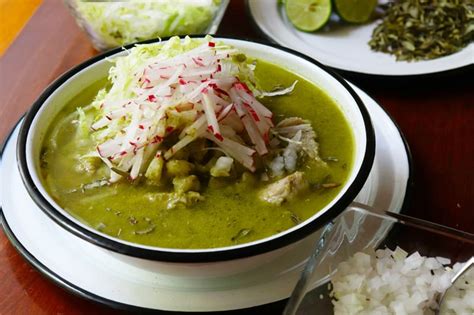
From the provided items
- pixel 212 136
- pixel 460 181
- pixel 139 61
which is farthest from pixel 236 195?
pixel 460 181

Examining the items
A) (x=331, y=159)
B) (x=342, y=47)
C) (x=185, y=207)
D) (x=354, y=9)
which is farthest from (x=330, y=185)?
(x=354, y=9)

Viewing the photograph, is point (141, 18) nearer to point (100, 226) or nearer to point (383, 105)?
point (383, 105)

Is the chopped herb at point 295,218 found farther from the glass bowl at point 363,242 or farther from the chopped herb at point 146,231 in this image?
the chopped herb at point 146,231

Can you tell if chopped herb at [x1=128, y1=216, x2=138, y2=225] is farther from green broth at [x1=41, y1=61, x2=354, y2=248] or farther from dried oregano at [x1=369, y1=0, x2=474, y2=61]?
dried oregano at [x1=369, y1=0, x2=474, y2=61]

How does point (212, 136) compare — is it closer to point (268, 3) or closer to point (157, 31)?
point (157, 31)

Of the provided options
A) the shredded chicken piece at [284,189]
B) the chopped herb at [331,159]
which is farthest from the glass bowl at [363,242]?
the chopped herb at [331,159]

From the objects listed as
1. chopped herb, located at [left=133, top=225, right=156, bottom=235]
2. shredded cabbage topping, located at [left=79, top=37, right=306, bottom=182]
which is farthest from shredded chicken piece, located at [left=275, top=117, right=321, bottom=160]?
chopped herb, located at [left=133, top=225, right=156, bottom=235]
